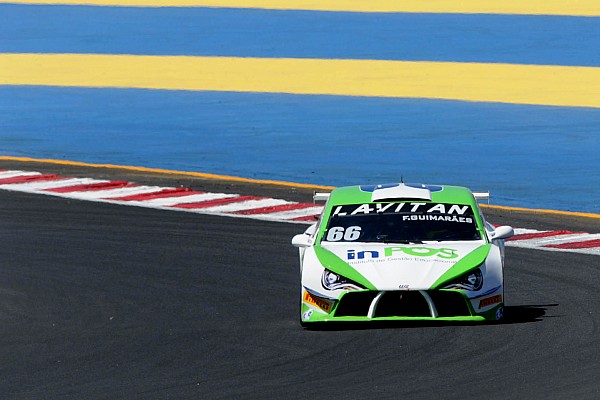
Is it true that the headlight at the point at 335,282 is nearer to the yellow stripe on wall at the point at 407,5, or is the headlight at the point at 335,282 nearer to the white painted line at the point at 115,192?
the white painted line at the point at 115,192

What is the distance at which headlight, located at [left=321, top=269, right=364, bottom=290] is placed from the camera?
501 inches

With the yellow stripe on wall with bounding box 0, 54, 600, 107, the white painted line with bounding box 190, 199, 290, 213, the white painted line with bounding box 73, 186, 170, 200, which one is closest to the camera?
the white painted line with bounding box 190, 199, 290, 213

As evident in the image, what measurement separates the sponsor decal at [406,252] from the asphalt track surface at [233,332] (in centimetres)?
60

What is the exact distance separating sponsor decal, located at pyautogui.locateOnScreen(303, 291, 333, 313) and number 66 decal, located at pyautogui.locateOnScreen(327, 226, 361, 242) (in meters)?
0.79

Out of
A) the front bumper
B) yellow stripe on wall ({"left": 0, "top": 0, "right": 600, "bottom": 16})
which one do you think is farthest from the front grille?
yellow stripe on wall ({"left": 0, "top": 0, "right": 600, "bottom": 16})

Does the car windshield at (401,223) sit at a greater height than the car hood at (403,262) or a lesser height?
greater

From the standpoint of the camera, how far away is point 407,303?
12688 millimetres

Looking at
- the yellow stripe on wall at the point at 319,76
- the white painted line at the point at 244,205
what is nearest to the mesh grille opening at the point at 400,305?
the white painted line at the point at 244,205

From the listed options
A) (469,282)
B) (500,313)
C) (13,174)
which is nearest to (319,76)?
(13,174)

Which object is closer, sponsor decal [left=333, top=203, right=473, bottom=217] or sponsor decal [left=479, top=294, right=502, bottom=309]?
sponsor decal [left=479, top=294, right=502, bottom=309]

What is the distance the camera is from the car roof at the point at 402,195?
46.2 ft

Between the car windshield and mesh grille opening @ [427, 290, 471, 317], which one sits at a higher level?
the car windshield

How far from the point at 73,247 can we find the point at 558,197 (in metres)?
7.42

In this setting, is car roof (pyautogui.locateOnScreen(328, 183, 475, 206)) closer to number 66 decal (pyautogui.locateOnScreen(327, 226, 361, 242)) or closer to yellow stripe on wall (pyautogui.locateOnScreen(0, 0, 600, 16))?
number 66 decal (pyautogui.locateOnScreen(327, 226, 361, 242))
